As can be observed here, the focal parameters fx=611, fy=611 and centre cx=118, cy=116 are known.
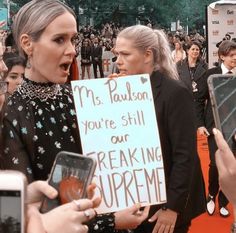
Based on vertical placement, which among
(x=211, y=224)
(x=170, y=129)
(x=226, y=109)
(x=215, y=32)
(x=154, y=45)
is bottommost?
(x=211, y=224)

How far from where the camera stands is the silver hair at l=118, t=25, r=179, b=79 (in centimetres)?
290

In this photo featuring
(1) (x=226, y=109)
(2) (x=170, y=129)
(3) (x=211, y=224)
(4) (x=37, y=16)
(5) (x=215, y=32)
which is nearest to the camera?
(1) (x=226, y=109)

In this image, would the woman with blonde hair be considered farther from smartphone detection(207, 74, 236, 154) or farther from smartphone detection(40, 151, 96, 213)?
smartphone detection(40, 151, 96, 213)

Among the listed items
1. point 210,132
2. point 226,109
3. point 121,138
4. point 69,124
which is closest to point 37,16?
point 69,124

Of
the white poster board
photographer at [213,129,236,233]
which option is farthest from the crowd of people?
the white poster board

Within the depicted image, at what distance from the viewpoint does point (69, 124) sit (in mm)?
2004

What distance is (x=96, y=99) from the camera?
6.46ft

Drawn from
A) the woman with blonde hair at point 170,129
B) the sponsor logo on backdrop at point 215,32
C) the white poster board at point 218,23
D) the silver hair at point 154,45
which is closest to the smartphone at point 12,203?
the woman with blonde hair at point 170,129

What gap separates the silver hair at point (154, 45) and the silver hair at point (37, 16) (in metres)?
0.96

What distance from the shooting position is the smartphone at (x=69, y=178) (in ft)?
4.45

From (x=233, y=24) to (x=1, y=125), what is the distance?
10368 mm

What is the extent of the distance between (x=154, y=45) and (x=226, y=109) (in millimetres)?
1346

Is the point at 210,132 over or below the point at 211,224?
over

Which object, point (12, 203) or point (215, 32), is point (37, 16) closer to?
point (12, 203)
